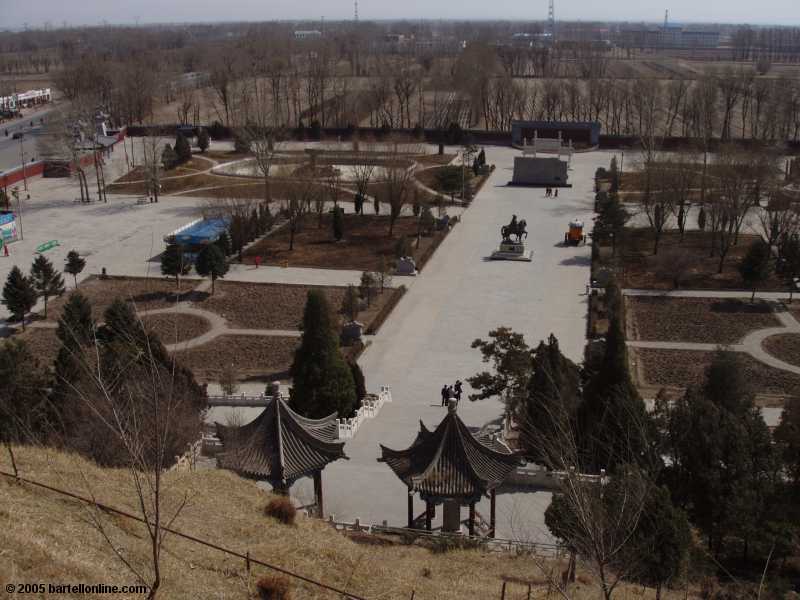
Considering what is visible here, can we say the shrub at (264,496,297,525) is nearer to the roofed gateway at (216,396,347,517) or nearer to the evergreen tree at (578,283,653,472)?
the roofed gateway at (216,396,347,517)

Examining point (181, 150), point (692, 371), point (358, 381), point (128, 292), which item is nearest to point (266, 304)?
point (128, 292)

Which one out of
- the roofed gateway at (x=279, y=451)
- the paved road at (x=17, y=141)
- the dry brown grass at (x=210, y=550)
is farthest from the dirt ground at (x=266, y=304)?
the paved road at (x=17, y=141)

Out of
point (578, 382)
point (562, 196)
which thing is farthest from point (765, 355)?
point (562, 196)

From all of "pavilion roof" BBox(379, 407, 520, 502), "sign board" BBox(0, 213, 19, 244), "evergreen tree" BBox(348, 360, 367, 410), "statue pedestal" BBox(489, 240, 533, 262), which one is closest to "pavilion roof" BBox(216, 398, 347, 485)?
"pavilion roof" BBox(379, 407, 520, 502)

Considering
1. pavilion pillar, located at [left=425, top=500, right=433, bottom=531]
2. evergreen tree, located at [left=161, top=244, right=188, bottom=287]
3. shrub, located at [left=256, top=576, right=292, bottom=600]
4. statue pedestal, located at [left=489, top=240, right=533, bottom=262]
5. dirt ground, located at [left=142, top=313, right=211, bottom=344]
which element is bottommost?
dirt ground, located at [left=142, top=313, right=211, bottom=344]

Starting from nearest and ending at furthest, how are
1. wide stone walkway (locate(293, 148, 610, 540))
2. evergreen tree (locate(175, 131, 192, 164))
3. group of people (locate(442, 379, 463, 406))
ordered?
wide stone walkway (locate(293, 148, 610, 540)) < group of people (locate(442, 379, 463, 406)) < evergreen tree (locate(175, 131, 192, 164))

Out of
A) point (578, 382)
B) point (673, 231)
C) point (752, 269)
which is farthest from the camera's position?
point (673, 231)

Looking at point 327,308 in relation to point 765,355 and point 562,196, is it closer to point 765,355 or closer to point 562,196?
point 765,355

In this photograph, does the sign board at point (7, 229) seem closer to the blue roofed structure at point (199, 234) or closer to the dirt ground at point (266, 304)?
the blue roofed structure at point (199, 234)
